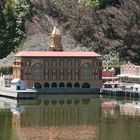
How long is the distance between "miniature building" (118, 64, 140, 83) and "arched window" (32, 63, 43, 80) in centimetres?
1194

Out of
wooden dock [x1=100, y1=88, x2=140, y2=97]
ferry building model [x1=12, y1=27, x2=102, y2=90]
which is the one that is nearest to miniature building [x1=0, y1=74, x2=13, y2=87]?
ferry building model [x1=12, y1=27, x2=102, y2=90]

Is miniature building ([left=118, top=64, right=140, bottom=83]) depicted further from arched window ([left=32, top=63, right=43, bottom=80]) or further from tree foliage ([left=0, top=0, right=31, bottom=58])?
tree foliage ([left=0, top=0, right=31, bottom=58])

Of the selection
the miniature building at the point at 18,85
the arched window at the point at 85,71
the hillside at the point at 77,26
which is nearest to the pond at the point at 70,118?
the miniature building at the point at 18,85

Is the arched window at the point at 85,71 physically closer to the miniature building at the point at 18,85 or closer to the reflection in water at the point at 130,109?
the miniature building at the point at 18,85

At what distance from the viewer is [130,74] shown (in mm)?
95750

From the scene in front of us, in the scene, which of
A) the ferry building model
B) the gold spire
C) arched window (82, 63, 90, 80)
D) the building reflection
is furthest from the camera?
the gold spire

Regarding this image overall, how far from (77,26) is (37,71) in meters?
18.4

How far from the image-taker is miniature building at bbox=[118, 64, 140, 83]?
94875 millimetres

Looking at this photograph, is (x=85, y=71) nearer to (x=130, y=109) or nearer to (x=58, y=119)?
(x=130, y=109)

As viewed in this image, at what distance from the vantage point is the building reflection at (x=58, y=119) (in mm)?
52000

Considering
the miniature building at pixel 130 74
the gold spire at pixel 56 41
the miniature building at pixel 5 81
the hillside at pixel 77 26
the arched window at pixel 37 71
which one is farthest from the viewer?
the hillside at pixel 77 26

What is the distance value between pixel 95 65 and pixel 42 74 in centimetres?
775

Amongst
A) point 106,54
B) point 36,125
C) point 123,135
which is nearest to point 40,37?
point 106,54

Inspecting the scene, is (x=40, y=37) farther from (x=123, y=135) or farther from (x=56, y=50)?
(x=123, y=135)
